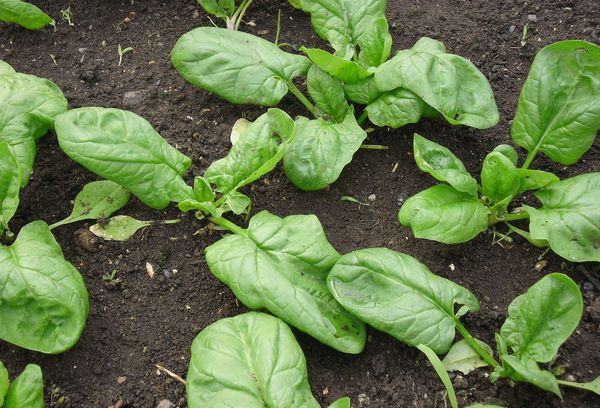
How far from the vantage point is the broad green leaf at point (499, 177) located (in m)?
1.96

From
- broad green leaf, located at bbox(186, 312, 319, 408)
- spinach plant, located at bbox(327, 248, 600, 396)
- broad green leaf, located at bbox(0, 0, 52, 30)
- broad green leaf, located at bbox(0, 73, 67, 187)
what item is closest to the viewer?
broad green leaf, located at bbox(186, 312, 319, 408)

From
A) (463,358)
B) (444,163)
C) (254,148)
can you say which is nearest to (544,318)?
(463,358)

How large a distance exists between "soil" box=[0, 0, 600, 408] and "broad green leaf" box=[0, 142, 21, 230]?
0.19 meters

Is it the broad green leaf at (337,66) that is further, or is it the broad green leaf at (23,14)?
the broad green leaf at (23,14)

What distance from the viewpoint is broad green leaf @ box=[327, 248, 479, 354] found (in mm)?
1816

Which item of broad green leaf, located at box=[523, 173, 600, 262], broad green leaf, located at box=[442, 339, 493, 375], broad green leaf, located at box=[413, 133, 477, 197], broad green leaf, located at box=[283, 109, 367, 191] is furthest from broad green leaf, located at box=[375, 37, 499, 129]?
broad green leaf, located at box=[442, 339, 493, 375]

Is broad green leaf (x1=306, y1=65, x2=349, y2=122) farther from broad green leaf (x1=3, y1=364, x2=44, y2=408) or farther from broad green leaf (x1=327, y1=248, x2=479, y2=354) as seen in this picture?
broad green leaf (x1=3, y1=364, x2=44, y2=408)

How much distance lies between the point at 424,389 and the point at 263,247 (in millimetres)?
627

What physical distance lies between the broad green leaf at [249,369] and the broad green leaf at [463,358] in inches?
17.1

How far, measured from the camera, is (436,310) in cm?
184

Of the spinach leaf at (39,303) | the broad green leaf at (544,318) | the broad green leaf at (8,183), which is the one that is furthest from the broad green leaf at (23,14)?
the broad green leaf at (544,318)

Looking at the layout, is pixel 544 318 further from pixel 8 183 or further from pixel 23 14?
pixel 23 14

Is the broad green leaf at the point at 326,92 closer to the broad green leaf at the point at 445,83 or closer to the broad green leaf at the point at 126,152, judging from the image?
the broad green leaf at the point at 445,83

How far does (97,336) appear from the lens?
1.94 metres
